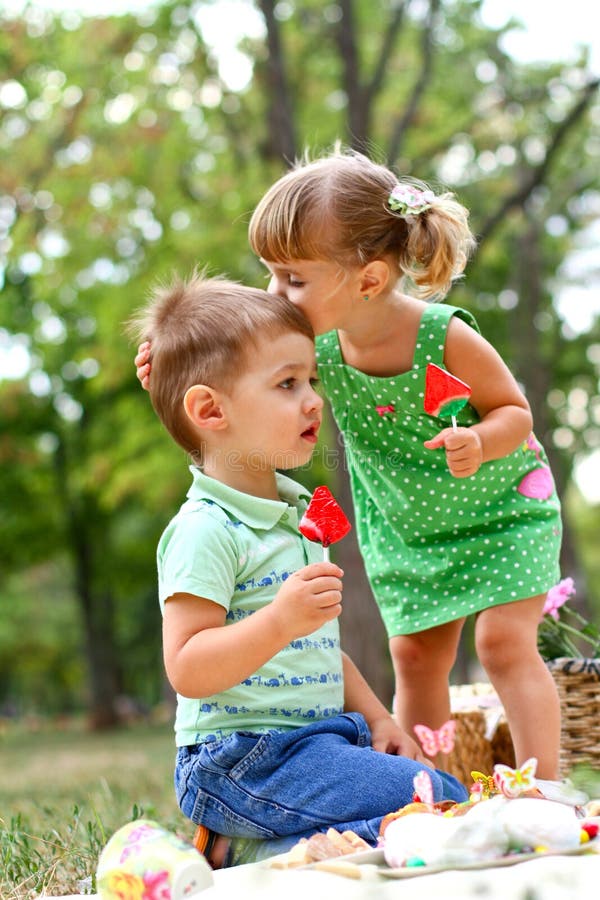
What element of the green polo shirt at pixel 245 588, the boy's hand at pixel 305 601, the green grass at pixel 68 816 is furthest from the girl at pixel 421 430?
the green grass at pixel 68 816

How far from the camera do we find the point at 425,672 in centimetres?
304

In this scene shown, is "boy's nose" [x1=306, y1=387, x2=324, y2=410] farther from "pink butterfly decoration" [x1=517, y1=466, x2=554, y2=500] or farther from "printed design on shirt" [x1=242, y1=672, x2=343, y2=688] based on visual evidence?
"pink butterfly decoration" [x1=517, y1=466, x2=554, y2=500]

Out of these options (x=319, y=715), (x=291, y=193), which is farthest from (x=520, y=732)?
(x=291, y=193)

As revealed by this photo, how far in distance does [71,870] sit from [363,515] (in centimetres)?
137

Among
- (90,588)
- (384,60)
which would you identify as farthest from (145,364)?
(90,588)

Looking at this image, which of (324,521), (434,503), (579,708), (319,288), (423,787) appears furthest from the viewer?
(579,708)

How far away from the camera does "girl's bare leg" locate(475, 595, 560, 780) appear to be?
2719 mm

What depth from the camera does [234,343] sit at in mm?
2387

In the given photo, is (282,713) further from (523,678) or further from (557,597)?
(557,597)

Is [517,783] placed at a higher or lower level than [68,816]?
higher

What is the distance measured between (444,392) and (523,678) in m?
0.85

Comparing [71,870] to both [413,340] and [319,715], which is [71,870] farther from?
[413,340]

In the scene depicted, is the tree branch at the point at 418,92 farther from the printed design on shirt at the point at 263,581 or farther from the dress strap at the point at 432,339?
the printed design on shirt at the point at 263,581

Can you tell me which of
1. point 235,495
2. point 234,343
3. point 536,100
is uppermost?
point 536,100
